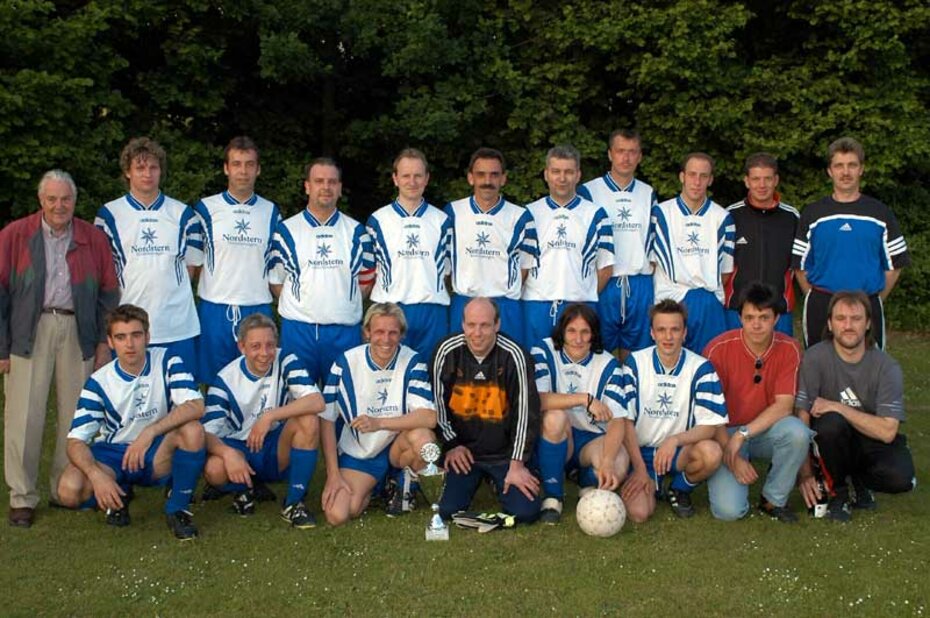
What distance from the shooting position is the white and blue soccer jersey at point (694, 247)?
6258mm

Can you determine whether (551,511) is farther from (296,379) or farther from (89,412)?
(89,412)

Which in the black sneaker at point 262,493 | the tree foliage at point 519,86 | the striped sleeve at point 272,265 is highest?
the tree foliage at point 519,86

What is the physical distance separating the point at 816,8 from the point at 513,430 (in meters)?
9.79

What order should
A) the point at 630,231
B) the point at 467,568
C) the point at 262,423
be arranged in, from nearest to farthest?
1. the point at 467,568
2. the point at 262,423
3. the point at 630,231

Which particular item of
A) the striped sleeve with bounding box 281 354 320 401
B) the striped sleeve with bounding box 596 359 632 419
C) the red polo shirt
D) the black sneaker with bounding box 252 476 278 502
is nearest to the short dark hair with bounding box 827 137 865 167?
the red polo shirt

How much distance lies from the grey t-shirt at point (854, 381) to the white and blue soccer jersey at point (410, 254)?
2.10 metres

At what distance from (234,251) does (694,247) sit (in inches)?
109

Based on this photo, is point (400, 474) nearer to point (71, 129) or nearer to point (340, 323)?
point (340, 323)

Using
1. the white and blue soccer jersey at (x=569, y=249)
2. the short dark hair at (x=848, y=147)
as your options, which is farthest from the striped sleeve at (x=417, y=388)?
the short dark hair at (x=848, y=147)

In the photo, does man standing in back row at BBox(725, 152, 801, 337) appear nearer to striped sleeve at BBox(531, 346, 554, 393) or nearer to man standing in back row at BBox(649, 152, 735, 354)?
man standing in back row at BBox(649, 152, 735, 354)

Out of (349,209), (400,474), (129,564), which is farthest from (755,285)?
(349,209)

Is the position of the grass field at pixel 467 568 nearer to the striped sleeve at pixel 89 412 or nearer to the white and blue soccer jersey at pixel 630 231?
the striped sleeve at pixel 89 412

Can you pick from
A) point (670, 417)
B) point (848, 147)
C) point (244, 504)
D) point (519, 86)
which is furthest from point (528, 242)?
point (519, 86)

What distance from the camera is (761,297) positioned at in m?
5.23
